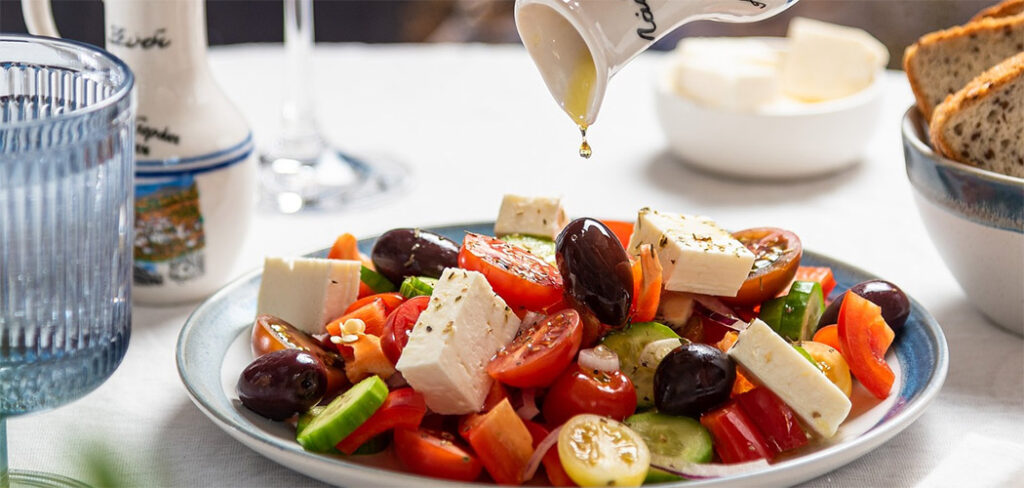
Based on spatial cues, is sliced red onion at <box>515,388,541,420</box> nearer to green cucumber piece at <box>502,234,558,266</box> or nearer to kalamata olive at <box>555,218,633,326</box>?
kalamata olive at <box>555,218,633,326</box>

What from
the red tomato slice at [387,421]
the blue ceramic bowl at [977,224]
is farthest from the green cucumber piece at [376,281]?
the blue ceramic bowl at [977,224]

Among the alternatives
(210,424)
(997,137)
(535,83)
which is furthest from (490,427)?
(535,83)

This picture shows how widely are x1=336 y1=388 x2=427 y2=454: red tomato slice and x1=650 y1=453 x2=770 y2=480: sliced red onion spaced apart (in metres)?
0.28

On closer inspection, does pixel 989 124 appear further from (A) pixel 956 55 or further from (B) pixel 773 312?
(B) pixel 773 312

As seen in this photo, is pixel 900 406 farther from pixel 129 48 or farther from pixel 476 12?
pixel 476 12

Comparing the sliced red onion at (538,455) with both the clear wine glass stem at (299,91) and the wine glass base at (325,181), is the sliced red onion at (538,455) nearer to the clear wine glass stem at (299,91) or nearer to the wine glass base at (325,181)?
the wine glass base at (325,181)

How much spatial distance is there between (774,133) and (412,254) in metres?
1.09

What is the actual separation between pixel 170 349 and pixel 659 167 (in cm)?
128

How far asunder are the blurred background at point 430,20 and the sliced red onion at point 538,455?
4541 mm

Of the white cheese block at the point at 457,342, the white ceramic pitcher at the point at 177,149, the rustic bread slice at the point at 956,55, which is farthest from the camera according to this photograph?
the rustic bread slice at the point at 956,55

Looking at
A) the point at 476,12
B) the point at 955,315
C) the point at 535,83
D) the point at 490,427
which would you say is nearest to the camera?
the point at 490,427

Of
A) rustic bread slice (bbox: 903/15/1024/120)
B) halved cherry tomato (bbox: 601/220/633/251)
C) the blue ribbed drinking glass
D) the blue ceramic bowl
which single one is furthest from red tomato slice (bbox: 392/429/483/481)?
rustic bread slice (bbox: 903/15/1024/120)

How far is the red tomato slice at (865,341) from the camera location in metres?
1.44

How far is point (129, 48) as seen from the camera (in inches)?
72.0
